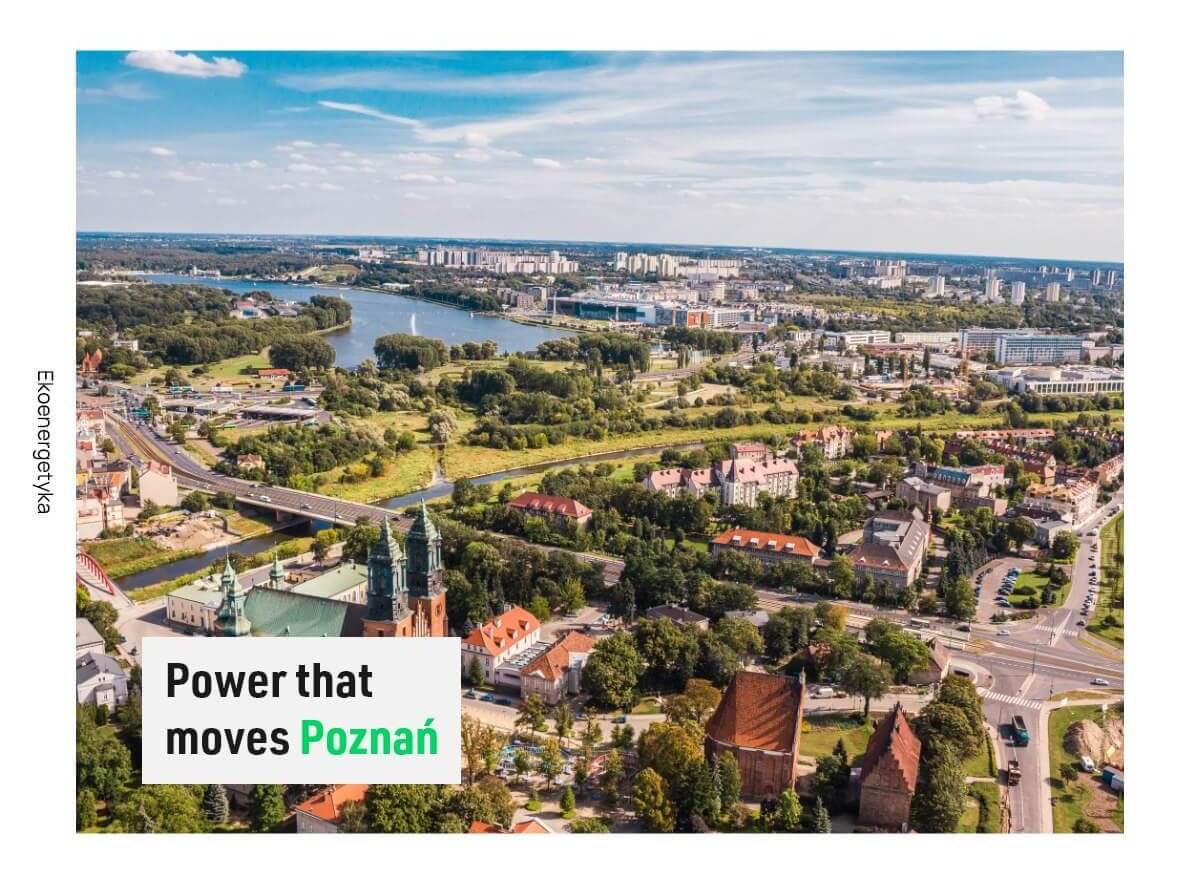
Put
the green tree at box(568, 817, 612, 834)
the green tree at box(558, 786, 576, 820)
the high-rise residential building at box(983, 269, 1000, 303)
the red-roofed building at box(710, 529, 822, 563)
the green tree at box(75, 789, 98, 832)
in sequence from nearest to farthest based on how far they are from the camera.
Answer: the green tree at box(75, 789, 98, 832) < the green tree at box(568, 817, 612, 834) < the green tree at box(558, 786, 576, 820) < the red-roofed building at box(710, 529, 822, 563) < the high-rise residential building at box(983, 269, 1000, 303)

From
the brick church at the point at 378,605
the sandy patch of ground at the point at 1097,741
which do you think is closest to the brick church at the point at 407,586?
the brick church at the point at 378,605

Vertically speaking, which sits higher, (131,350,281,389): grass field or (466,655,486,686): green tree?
(131,350,281,389): grass field

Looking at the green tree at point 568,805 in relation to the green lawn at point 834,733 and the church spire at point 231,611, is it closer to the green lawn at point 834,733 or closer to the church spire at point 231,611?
the green lawn at point 834,733

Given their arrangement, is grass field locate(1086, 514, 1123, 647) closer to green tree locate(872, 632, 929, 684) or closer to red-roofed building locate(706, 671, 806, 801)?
green tree locate(872, 632, 929, 684)

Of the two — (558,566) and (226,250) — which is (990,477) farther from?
(226,250)

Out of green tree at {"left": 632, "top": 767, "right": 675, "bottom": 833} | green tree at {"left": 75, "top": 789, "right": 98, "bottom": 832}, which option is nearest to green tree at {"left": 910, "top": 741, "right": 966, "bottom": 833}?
green tree at {"left": 632, "top": 767, "right": 675, "bottom": 833}

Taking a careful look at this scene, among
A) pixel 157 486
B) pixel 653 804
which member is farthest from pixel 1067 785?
pixel 157 486
